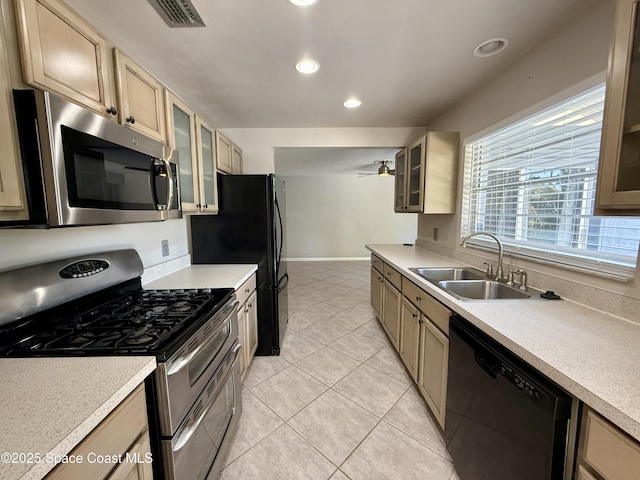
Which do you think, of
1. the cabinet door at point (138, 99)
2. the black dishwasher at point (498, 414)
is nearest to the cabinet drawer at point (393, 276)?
the black dishwasher at point (498, 414)

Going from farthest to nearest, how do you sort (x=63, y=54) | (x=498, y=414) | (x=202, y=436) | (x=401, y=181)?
(x=401, y=181) < (x=202, y=436) < (x=498, y=414) < (x=63, y=54)

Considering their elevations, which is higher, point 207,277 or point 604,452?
point 207,277

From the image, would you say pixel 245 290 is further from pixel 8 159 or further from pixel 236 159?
pixel 236 159

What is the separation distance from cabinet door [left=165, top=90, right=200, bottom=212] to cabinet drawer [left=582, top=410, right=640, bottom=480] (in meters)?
2.14

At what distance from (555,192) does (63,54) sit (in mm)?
2456

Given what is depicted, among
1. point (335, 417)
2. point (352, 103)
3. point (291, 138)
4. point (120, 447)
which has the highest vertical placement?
point (352, 103)

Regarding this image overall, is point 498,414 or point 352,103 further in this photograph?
point 352,103

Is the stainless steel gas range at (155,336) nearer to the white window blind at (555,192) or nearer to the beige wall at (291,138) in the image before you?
the white window blind at (555,192)

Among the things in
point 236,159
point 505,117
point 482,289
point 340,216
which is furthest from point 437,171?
point 340,216

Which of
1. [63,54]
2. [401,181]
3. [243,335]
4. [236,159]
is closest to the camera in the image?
[63,54]

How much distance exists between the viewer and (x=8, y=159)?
80 centimetres

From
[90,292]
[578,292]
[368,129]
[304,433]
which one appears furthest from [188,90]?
[578,292]

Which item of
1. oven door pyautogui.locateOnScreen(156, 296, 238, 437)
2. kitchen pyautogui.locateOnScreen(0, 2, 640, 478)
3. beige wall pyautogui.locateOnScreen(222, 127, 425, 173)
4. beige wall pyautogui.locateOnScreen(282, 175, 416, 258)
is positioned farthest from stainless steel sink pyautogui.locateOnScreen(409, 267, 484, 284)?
beige wall pyautogui.locateOnScreen(282, 175, 416, 258)

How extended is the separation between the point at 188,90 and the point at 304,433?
9.04 feet
